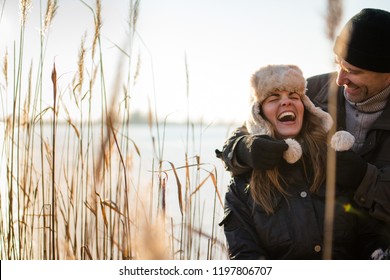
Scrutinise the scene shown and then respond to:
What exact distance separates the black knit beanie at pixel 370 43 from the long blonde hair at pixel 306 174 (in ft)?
1.01

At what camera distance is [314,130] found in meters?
1.86

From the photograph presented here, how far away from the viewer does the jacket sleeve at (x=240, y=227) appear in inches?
68.5

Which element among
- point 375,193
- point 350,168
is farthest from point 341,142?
point 375,193

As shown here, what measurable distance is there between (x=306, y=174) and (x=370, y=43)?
55 cm

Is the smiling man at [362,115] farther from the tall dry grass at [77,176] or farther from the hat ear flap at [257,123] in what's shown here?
the tall dry grass at [77,176]

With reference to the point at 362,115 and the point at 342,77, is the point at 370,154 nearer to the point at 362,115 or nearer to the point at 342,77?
the point at 362,115

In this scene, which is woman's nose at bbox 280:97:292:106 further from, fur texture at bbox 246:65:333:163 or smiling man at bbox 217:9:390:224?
smiling man at bbox 217:9:390:224

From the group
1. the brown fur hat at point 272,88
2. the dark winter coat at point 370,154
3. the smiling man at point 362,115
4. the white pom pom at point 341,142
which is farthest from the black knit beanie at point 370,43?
the white pom pom at point 341,142

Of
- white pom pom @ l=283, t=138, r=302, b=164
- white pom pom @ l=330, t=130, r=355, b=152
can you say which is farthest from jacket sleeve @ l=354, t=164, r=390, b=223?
white pom pom @ l=283, t=138, r=302, b=164

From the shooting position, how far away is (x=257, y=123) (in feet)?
6.03

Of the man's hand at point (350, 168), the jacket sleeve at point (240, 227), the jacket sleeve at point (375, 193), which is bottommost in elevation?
the jacket sleeve at point (240, 227)

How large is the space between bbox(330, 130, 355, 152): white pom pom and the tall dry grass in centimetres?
46
